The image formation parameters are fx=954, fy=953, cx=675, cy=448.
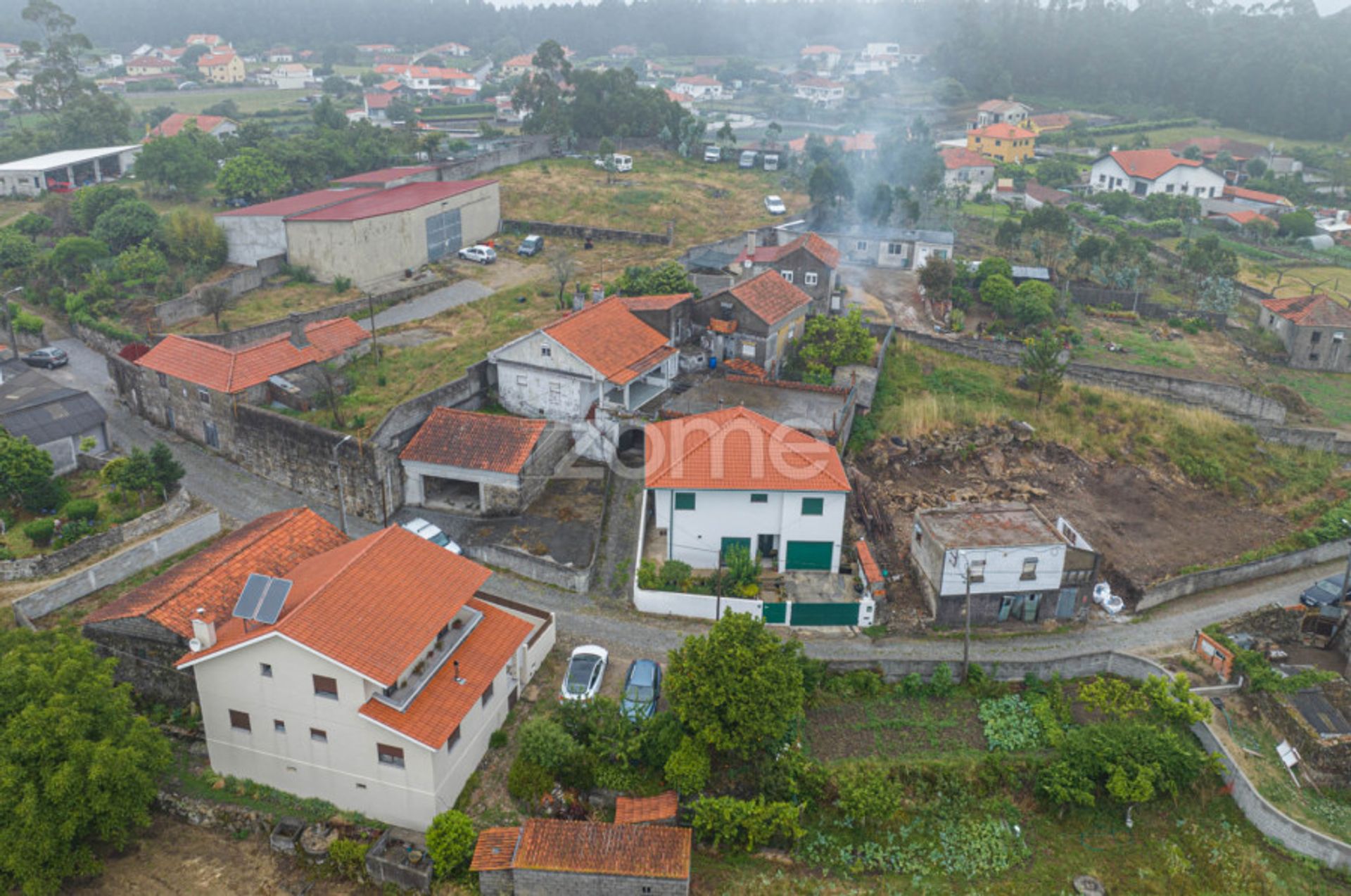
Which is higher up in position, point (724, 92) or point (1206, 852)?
point (724, 92)

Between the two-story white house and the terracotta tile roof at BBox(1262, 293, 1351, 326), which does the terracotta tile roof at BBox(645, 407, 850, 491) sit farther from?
the terracotta tile roof at BBox(1262, 293, 1351, 326)

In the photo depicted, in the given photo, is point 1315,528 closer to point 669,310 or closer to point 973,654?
point 973,654

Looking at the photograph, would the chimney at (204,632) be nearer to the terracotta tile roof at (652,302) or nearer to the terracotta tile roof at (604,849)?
the terracotta tile roof at (604,849)

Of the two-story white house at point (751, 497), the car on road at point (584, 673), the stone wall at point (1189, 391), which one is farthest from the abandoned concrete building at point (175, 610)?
the stone wall at point (1189, 391)

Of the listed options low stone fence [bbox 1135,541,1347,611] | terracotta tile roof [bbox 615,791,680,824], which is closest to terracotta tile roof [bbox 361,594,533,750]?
terracotta tile roof [bbox 615,791,680,824]

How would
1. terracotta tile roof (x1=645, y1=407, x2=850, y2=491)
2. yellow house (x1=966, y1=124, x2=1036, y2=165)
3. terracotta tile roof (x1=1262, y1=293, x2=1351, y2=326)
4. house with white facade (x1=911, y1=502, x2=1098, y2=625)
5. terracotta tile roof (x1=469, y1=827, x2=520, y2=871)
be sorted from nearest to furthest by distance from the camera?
terracotta tile roof (x1=469, y1=827, x2=520, y2=871), house with white facade (x1=911, y1=502, x2=1098, y2=625), terracotta tile roof (x1=645, y1=407, x2=850, y2=491), terracotta tile roof (x1=1262, y1=293, x2=1351, y2=326), yellow house (x1=966, y1=124, x2=1036, y2=165)

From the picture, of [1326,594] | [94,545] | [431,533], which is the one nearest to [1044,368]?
[1326,594]

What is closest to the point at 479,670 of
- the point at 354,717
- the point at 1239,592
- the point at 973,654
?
the point at 354,717
